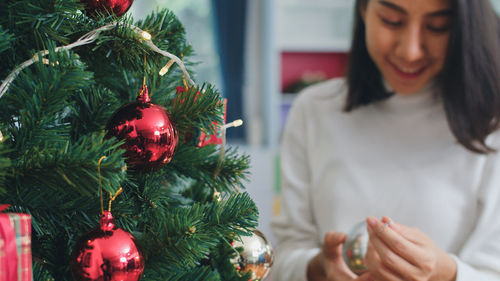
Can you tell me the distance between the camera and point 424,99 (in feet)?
3.63

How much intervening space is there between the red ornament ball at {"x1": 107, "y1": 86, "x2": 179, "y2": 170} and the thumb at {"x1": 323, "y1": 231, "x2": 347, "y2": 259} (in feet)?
1.43

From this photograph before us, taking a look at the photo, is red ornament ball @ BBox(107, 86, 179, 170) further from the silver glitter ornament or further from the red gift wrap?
the silver glitter ornament

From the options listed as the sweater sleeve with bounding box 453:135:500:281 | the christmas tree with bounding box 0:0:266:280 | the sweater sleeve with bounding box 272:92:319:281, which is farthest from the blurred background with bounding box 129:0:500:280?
the christmas tree with bounding box 0:0:266:280

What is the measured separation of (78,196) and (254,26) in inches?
96.3

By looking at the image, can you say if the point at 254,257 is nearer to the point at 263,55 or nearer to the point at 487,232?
the point at 487,232

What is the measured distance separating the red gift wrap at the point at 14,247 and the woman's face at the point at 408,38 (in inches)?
30.6

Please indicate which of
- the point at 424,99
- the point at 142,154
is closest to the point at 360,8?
the point at 424,99

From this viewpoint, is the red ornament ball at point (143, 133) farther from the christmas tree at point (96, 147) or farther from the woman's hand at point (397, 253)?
the woman's hand at point (397, 253)

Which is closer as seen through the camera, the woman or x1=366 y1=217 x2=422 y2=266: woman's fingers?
x1=366 y1=217 x2=422 y2=266: woman's fingers

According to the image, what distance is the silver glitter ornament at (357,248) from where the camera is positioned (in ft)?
2.54

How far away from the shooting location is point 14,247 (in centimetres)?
36

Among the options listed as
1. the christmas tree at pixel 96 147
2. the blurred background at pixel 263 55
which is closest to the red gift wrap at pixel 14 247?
the christmas tree at pixel 96 147

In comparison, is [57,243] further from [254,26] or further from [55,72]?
[254,26]

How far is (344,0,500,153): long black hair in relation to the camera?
89 centimetres
